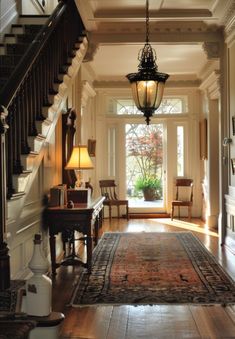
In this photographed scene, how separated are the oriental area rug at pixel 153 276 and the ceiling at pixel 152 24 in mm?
3244

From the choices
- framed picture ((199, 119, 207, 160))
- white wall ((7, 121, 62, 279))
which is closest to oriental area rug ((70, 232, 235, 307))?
white wall ((7, 121, 62, 279))

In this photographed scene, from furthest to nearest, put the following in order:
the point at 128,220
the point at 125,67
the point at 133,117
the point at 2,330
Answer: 1. the point at 133,117
2. the point at 128,220
3. the point at 125,67
4. the point at 2,330

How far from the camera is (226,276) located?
5.54 metres

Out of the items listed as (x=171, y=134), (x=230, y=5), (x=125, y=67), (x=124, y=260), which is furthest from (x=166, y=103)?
(x=124, y=260)

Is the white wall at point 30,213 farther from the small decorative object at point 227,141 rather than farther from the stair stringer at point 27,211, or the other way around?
the small decorative object at point 227,141

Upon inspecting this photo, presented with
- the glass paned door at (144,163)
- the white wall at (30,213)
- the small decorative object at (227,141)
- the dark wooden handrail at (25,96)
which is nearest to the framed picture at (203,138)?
the glass paned door at (144,163)

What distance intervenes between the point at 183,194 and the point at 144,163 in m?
1.28

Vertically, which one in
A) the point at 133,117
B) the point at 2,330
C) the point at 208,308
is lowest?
the point at 208,308

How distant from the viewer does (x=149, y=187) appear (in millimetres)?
12398

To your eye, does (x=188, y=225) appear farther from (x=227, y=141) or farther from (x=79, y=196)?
(x=79, y=196)

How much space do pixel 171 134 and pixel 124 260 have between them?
19.6 feet

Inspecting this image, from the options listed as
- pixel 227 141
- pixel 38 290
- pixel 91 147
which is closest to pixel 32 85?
pixel 38 290

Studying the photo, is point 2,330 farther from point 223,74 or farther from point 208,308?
point 223,74

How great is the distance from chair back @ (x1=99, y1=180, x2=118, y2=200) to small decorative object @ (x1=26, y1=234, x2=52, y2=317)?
9077 millimetres
